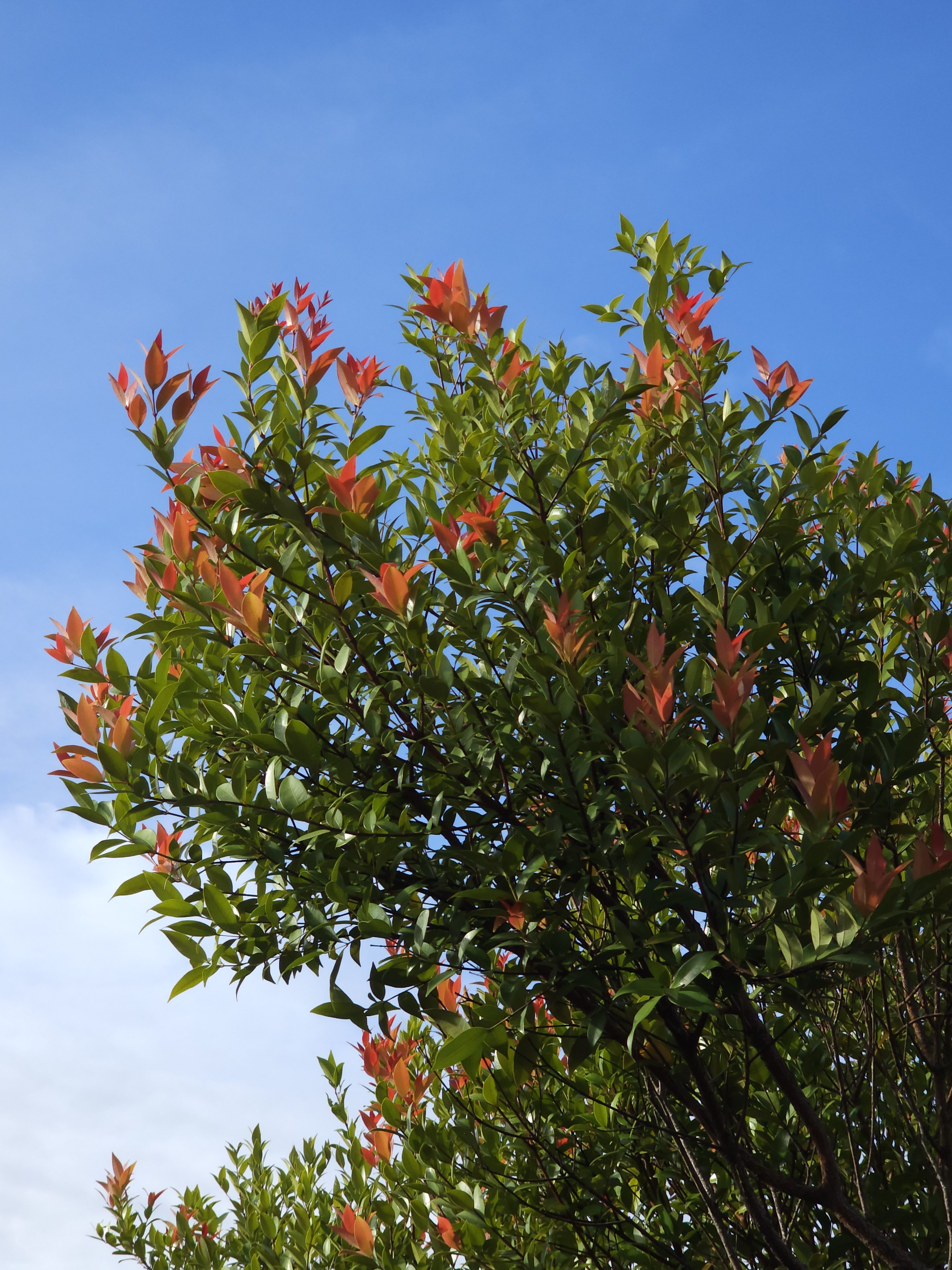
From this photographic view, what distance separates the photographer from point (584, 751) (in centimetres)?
285

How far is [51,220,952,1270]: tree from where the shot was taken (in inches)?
106

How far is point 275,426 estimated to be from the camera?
3.17 metres

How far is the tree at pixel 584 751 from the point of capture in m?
2.69

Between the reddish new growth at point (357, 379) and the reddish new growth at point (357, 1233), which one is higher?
the reddish new growth at point (357, 379)

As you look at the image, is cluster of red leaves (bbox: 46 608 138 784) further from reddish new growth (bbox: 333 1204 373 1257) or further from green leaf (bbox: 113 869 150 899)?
reddish new growth (bbox: 333 1204 373 1257)

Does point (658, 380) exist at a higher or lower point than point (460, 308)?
lower

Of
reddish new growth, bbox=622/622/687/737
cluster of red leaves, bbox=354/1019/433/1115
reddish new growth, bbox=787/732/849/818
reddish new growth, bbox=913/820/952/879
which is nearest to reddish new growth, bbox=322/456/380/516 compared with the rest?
reddish new growth, bbox=622/622/687/737

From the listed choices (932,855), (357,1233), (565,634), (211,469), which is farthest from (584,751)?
(357,1233)

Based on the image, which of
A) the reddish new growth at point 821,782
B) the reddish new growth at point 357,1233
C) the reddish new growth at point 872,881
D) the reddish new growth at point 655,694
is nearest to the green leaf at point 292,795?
the reddish new growth at point 655,694

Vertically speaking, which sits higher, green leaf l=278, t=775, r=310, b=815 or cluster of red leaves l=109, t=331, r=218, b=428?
cluster of red leaves l=109, t=331, r=218, b=428

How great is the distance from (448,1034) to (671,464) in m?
2.03

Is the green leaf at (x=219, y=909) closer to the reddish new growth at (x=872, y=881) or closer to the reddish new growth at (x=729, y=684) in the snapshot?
the reddish new growth at (x=729, y=684)

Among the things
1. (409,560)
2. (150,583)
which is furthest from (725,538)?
(150,583)

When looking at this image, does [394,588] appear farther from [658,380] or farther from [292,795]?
[658,380]
